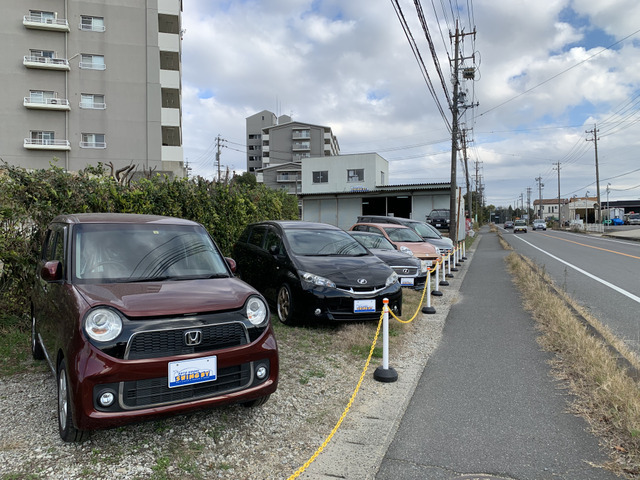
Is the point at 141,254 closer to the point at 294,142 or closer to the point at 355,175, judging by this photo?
the point at 355,175

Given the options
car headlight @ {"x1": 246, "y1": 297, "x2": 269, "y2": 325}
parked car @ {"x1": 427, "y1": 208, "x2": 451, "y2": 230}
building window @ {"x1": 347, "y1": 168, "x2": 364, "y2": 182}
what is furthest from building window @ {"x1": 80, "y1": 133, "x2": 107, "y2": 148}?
car headlight @ {"x1": 246, "y1": 297, "x2": 269, "y2": 325}

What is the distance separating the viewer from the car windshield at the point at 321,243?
21.6ft

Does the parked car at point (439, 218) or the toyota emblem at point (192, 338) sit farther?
the parked car at point (439, 218)

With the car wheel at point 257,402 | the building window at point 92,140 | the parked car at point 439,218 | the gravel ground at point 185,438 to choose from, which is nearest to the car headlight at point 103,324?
the gravel ground at point 185,438

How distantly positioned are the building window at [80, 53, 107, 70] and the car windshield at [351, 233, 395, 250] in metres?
32.0

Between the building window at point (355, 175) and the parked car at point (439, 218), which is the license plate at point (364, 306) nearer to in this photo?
the parked car at point (439, 218)

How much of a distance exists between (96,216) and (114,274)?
0.92 metres

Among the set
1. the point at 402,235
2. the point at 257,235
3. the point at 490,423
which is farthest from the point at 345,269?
the point at 402,235

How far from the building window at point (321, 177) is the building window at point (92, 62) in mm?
21252

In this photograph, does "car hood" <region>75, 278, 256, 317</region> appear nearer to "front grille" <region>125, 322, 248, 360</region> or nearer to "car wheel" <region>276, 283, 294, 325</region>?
"front grille" <region>125, 322, 248, 360</region>

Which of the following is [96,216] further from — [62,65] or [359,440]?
[62,65]

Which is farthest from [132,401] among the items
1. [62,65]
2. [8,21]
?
[8,21]

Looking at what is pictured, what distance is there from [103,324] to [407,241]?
33.2ft

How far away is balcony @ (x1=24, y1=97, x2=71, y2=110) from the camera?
31.1 m
